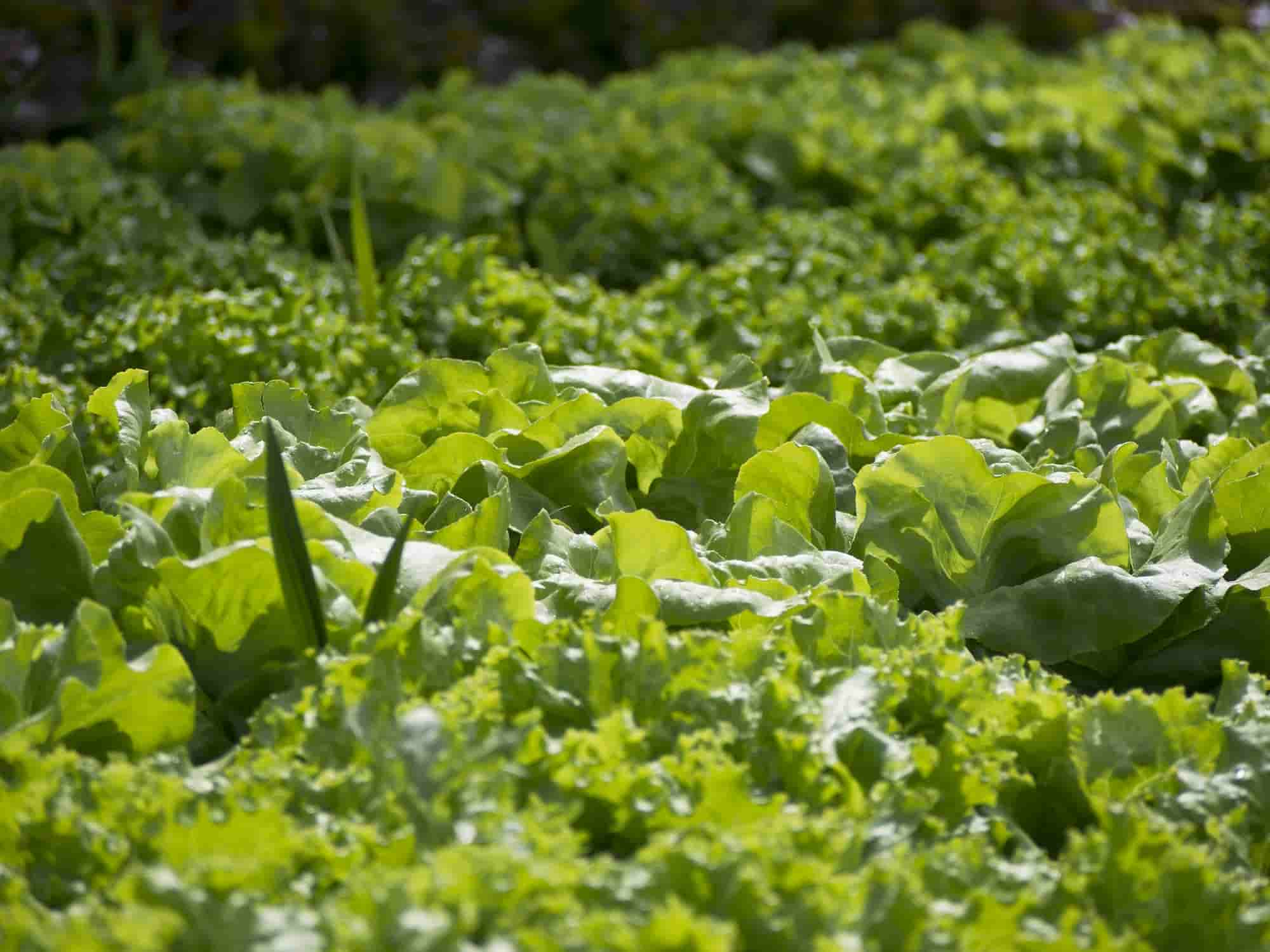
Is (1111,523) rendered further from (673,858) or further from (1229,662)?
(673,858)

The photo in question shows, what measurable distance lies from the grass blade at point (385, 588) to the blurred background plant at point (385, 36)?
4611 mm

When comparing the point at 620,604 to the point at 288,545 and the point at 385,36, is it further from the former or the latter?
the point at 385,36

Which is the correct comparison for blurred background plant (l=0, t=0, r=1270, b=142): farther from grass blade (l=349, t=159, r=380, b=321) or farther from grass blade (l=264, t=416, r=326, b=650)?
grass blade (l=264, t=416, r=326, b=650)

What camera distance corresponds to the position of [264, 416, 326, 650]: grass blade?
165cm

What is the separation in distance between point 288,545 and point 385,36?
586 cm

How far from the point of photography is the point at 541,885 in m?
1.23

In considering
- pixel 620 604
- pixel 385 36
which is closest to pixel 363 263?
pixel 620 604

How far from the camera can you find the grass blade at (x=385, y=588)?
1.68 meters

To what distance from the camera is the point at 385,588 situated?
1.70 metres

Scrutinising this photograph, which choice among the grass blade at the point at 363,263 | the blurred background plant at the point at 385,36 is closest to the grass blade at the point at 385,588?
the grass blade at the point at 363,263

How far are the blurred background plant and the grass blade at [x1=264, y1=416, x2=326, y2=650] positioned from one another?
179 inches

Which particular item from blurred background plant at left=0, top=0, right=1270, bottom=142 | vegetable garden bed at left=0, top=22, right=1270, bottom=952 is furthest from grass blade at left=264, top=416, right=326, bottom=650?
blurred background plant at left=0, top=0, right=1270, bottom=142

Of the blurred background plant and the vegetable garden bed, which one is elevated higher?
the blurred background plant

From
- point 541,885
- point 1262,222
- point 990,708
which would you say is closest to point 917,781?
point 990,708
